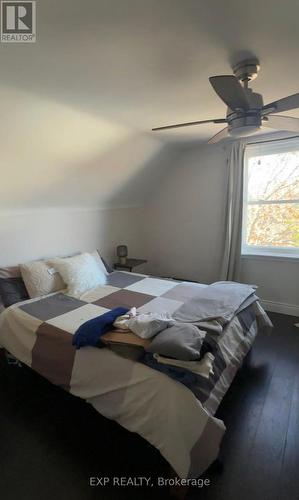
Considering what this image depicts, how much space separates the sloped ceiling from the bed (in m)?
1.24

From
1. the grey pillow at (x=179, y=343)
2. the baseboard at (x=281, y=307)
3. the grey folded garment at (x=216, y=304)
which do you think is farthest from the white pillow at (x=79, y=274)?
the baseboard at (x=281, y=307)

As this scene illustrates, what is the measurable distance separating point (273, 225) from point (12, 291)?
3149mm

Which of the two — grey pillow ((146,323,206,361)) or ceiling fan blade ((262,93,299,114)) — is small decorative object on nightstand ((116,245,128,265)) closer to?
grey pillow ((146,323,206,361))

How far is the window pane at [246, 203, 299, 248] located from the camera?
3071mm

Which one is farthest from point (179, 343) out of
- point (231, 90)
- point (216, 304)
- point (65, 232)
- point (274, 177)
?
point (274, 177)

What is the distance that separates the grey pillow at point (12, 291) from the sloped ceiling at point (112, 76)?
2.42ft

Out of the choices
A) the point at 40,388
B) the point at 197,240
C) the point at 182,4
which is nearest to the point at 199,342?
the point at 40,388

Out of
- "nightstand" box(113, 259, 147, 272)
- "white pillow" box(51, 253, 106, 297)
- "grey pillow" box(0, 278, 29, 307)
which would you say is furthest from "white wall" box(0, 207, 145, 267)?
"white pillow" box(51, 253, 106, 297)

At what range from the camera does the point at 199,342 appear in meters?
1.30

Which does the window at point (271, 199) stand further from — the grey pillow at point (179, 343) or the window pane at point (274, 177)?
the grey pillow at point (179, 343)

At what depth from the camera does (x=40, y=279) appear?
231cm

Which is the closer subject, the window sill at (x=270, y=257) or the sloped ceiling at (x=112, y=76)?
the sloped ceiling at (x=112, y=76)

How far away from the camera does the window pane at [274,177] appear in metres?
3.01

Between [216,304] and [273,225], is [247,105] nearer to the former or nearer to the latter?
[216,304]
